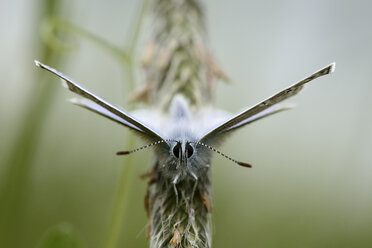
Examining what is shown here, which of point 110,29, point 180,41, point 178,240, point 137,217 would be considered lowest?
point 178,240

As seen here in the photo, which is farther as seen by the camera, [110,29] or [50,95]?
[110,29]

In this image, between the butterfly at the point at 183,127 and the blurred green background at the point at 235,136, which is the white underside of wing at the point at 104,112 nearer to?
the butterfly at the point at 183,127

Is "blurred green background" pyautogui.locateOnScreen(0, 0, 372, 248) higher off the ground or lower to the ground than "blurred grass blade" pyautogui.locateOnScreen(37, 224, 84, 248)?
higher

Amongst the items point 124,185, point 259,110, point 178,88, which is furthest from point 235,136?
point 259,110

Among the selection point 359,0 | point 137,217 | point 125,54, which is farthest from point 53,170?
point 359,0

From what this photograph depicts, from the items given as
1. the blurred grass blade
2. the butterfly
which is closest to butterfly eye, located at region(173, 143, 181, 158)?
the butterfly

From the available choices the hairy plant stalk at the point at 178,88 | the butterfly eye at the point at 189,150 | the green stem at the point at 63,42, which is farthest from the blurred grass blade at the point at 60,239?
the green stem at the point at 63,42

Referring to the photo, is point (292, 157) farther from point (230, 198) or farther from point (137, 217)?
point (137, 217)

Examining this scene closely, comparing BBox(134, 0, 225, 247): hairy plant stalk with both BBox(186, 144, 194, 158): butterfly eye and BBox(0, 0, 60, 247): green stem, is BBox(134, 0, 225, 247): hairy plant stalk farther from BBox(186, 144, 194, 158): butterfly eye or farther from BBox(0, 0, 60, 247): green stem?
BBox(0, 0, 60, 247): green stem
